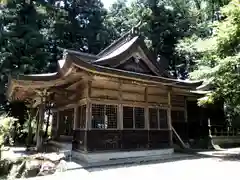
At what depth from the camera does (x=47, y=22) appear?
2914 cm

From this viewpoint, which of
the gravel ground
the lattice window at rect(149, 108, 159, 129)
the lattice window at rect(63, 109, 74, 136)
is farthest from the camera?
the lattice window at rect(63, 109, 74, 136)

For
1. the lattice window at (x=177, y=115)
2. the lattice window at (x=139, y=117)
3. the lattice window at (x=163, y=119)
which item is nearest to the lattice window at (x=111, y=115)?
the lattice window at (x=139, y=117)

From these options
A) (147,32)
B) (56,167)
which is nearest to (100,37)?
(147,32)

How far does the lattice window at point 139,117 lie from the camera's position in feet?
Answer: 36.1

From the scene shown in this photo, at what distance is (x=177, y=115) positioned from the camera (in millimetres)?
15109

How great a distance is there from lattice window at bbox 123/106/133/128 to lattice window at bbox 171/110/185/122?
490 cm

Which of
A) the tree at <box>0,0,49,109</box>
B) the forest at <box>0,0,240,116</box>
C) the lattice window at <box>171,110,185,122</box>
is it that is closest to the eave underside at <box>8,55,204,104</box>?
the lattice window at <box>171,110,185,122</box>

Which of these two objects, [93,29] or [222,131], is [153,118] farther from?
[93,29]

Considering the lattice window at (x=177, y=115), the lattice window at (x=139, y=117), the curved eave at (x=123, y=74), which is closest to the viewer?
the curved eave at (x=123, y=74)

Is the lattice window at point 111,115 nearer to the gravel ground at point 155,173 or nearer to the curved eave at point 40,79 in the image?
the gravel ground at point 155,173

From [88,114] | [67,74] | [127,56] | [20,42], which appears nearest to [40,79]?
[67,74]

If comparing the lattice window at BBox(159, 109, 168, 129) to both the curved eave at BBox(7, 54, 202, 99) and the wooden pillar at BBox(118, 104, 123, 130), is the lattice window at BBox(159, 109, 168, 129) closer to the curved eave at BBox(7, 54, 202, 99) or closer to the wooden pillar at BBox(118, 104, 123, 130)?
the curved eave at BBox(7, 54, 202, 99)

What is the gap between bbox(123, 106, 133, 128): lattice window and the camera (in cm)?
1073

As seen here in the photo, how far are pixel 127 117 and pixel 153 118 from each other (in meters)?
1.58
